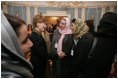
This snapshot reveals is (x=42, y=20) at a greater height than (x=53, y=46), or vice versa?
(x=42, y=20)

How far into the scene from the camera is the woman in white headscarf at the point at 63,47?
158 centimetres

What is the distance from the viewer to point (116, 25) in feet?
2.33

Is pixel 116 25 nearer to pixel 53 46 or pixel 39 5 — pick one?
pixel 53 46

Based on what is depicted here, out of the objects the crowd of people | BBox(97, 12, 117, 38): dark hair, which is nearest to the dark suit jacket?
the crowd of people

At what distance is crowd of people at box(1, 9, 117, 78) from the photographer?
42 centimetres

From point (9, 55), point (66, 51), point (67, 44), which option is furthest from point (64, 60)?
point (9, 55)

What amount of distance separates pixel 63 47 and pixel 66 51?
3.2 inches

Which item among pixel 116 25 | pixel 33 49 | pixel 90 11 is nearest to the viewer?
pixel 116 25

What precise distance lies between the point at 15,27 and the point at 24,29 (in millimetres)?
47

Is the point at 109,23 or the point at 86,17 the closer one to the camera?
the point at 109,23

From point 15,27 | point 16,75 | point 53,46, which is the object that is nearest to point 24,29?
point 15,27

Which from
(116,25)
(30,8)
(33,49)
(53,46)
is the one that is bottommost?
(53,46)

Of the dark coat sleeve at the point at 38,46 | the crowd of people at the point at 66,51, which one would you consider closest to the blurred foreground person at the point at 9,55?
the crowd of people at the point at 66,51

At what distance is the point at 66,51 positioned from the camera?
1.59 meters
